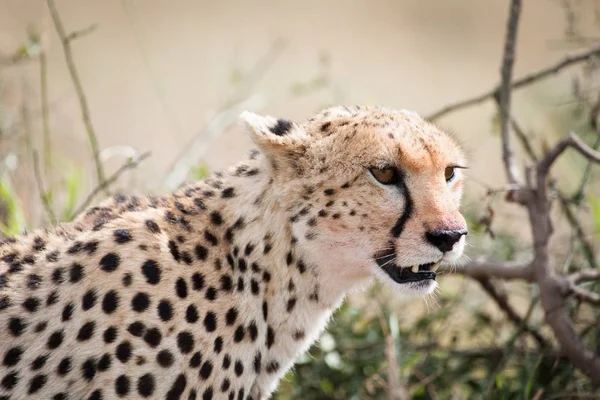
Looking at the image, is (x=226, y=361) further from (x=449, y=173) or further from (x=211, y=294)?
(x=449, y=173)

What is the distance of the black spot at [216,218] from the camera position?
8.47 feet

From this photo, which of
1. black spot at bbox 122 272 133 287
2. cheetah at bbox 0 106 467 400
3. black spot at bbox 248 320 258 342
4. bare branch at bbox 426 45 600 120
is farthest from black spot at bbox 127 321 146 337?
bare branch at bbox 426 45 600 120

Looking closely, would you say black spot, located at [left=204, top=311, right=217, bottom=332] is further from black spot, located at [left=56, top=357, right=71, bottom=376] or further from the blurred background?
the blurred background

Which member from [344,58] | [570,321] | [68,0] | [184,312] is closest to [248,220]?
[184,312]

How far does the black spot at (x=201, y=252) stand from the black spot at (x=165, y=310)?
17 cm

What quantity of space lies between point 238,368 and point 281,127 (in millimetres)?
657

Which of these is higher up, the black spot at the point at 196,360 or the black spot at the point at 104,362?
the black spot at the point at 104,362

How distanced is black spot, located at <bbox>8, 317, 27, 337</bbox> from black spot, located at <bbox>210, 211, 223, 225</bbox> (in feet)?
1.84

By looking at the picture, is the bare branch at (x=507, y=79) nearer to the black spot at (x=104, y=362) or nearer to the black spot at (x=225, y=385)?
the black spot at (x=225, y=385)

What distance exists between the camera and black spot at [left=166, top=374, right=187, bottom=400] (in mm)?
2338

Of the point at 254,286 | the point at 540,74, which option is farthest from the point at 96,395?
the point at 540,74

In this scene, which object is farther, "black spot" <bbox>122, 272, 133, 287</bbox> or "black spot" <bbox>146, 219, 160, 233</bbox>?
"black spot" <bbox>146, 219, 160, 233</bbox>

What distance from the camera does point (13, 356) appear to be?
7.68ft

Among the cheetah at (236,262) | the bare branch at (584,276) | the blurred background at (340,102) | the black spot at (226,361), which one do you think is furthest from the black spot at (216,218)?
the bare branch at (584,276)
